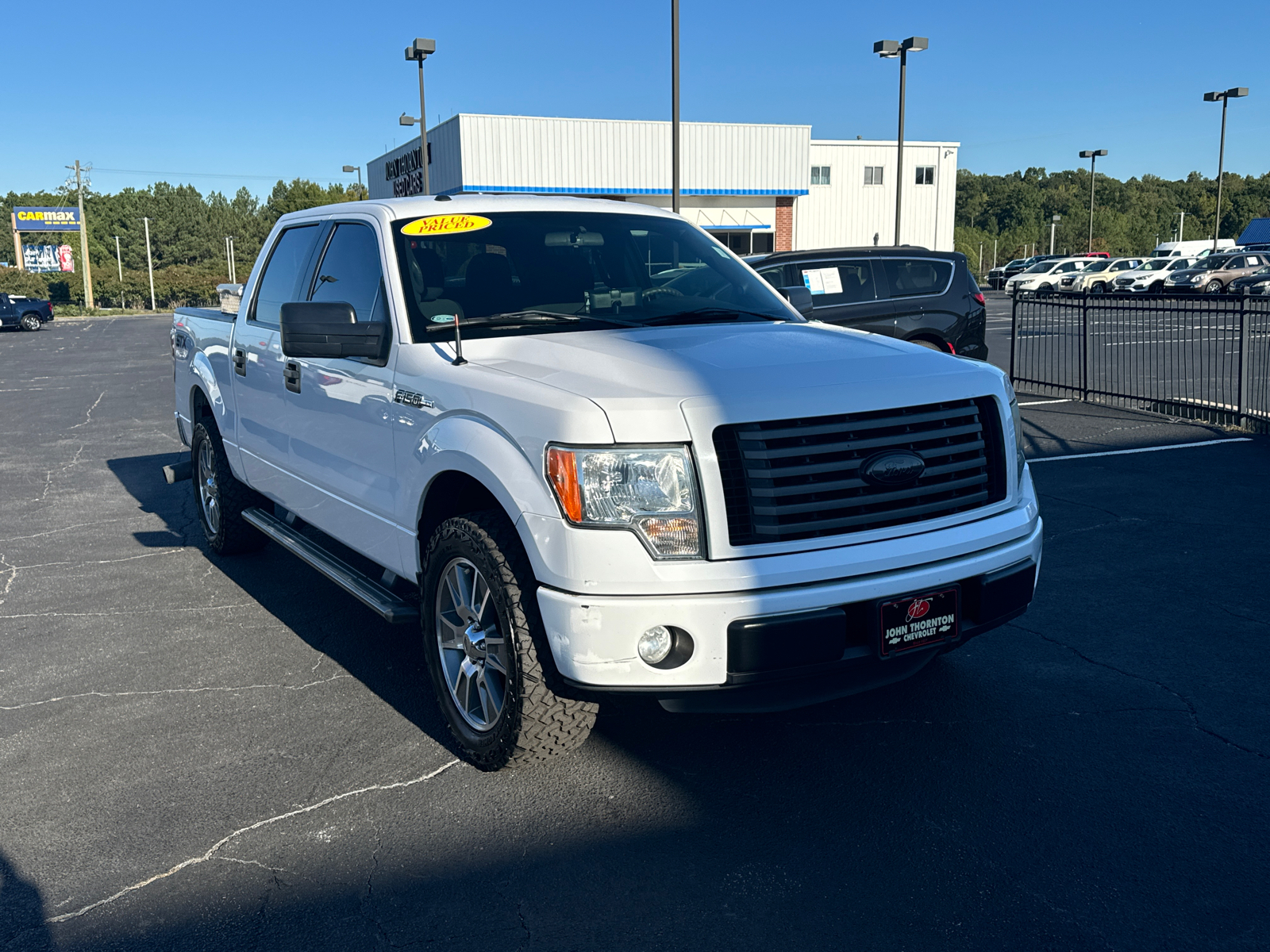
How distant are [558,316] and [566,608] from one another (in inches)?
61.1

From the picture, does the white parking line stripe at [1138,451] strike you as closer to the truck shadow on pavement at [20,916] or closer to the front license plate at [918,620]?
the front license plate at [918,620]

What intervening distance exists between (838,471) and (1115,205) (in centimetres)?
14041

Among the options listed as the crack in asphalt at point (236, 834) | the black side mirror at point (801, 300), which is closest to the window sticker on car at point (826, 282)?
the black side mirror at point (801, 300)

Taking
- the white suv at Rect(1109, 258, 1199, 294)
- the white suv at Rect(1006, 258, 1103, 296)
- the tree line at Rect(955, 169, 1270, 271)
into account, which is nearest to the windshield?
the white suv at Rect(1109, 258, 1199, 294)

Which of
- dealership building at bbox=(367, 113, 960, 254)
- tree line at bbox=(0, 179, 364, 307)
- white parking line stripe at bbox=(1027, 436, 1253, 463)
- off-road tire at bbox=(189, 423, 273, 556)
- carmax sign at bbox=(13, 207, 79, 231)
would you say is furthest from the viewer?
tree line at bbox=(0, 179, 364, 307)

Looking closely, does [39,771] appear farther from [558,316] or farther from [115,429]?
[115,429]

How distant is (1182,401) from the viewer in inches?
483

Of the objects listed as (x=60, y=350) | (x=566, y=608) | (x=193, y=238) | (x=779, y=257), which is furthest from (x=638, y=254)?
(x=193, y=238)

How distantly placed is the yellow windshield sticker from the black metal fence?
8.89m

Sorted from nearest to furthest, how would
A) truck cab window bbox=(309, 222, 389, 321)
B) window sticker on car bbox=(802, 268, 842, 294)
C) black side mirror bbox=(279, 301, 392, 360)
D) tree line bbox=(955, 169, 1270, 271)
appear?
1. black side mirror bbox=(279, 301, 392, 360)
2. truck cab window bbox=(309, 222, 389, 321)
3. window sticker on car bbox=(802, 268, 842, 294)
4. tree line bbox=(955, 169, 1270, 271)

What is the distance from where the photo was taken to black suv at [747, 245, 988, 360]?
12.7 metres

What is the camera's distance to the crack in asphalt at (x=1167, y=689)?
3.96 m

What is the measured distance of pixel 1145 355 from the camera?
16438 mm

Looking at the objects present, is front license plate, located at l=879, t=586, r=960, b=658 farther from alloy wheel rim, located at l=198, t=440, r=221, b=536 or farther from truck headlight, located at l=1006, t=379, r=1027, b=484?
alloy wheel rim, located at l=198, t=440, r=221, b=536
